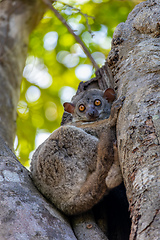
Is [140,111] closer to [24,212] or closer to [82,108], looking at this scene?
[24,212]

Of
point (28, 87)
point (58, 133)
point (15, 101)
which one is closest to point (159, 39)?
point (58, 133)

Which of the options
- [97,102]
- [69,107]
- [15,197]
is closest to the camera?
[15,197]

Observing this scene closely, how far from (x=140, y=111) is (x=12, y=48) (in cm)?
356

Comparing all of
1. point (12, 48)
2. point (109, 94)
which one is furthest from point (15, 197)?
point (12, 48)

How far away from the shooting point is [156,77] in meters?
2.53

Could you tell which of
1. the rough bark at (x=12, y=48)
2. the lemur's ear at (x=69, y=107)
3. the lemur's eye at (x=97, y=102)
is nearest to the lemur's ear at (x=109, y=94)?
the lemur's eye at (x=97, y=102)

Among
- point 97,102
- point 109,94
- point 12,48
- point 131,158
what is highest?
point 131,158

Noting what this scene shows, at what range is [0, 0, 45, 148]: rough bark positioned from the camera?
4.68 m

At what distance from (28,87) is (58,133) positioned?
3.56 meters

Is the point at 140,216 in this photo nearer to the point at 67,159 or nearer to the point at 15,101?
the point at 67,159

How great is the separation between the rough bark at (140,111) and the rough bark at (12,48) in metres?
2.01

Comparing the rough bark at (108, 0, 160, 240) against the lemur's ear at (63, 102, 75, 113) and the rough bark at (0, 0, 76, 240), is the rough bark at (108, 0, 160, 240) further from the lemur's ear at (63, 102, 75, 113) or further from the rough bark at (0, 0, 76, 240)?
the lemur's ear at (63, 102, 75, 113)

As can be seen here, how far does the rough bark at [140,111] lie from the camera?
1.89 meters

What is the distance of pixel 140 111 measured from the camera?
2354 mm
